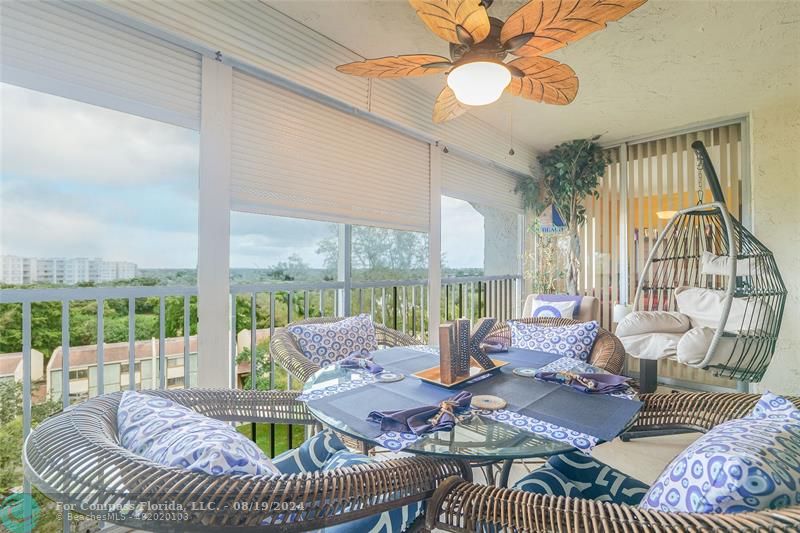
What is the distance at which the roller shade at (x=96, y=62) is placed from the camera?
1.63m

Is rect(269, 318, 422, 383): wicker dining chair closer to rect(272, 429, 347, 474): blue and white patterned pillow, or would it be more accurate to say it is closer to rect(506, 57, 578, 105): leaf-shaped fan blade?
rect(272, 429, 347, 474): blue and white patterned pillow

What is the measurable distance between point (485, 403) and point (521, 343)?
1226 mm

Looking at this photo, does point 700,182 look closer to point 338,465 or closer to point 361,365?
point 361,365

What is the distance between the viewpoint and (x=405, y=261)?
12.0 ft

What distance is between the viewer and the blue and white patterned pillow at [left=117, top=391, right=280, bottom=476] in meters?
0.77

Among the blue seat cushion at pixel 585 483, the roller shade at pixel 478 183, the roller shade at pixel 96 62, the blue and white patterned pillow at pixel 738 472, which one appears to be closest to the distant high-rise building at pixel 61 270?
the roller shade at pixel 96 62

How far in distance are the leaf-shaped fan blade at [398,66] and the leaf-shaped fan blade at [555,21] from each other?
349mm

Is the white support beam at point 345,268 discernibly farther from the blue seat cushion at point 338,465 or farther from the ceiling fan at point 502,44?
the blue seat cushion at point 338,465

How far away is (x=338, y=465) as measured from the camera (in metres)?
1.16

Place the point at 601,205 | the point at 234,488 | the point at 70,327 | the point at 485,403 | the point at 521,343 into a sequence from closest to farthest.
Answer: the point at 234,488 → the point at 485,403 → the point at 70,327 → the point at 521,343 → the point at 601,205

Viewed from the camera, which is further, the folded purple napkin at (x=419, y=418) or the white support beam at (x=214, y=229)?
the white support beam at (x=214, y=229)

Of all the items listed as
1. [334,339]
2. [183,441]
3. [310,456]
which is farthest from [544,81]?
[183,441]

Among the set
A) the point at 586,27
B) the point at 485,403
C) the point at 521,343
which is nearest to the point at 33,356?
the point at 485,403

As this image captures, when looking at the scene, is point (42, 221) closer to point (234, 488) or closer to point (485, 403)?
point (234, 488)
